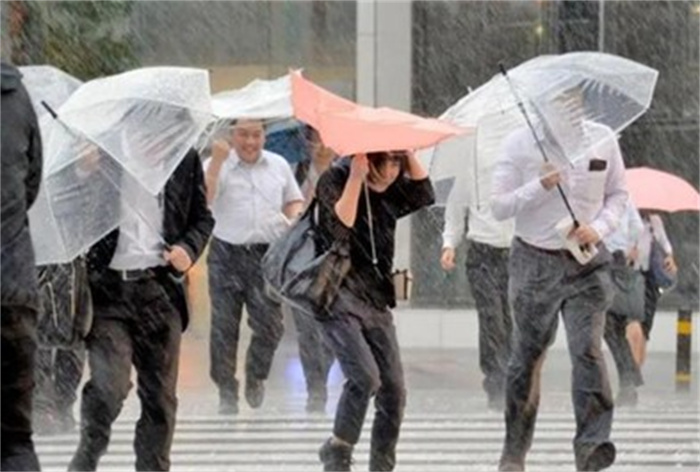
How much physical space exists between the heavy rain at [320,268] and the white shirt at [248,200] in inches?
0.5

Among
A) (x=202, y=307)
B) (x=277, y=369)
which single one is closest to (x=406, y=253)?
(x=202, y=307)

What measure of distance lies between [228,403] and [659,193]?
381 cm

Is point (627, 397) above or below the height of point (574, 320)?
below

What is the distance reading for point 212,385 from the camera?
1245cm

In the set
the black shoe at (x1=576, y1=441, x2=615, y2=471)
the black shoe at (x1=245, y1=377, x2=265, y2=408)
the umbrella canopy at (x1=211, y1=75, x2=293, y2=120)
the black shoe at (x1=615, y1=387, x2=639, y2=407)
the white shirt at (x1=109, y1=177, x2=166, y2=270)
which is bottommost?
the black shoe at (x1=615, y1=387, x2=639, y2=407)

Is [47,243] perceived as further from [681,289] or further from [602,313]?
[681,289]

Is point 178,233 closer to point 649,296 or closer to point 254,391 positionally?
point 254,391

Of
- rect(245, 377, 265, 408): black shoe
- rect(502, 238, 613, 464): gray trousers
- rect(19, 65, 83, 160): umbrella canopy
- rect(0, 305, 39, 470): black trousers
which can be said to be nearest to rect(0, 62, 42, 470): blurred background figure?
rect(0, 305, 39, 470): black trousers

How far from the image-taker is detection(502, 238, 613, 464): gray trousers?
732cm

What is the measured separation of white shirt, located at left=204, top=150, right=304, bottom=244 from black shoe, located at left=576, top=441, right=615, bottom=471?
335cm

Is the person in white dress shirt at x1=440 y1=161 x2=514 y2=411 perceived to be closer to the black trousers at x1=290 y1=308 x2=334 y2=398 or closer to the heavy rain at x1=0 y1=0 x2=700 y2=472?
the heavy rain at x1=0 y1=0 x2=700 y2=472

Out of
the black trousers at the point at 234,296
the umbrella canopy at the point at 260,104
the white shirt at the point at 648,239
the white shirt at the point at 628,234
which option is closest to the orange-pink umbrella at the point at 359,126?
the umbrella canopy at the point at 260,104

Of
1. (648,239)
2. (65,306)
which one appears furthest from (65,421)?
(648,239)

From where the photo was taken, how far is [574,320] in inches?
289
